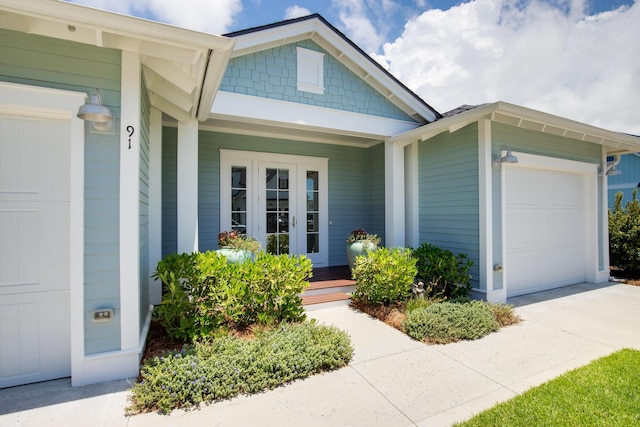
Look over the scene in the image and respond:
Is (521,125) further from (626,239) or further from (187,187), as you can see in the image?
(187,187)

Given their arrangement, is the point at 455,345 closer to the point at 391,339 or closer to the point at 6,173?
the point at 391,339

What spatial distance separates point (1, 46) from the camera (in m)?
2.43

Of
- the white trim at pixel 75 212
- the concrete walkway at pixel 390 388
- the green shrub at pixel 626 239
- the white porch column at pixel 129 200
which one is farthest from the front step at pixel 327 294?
the green shrub at pixel 626 239

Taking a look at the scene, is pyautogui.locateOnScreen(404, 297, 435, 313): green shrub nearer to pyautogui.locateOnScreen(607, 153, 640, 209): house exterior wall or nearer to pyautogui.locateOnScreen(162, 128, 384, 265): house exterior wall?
pyautogui.locateOnScreen(162, 128, 384, 265): house exterior wall

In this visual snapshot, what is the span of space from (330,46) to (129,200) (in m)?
4.59

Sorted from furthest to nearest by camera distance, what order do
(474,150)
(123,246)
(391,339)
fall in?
(474,150) → (391,339) → (123,246)

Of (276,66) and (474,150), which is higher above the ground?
(276,66)

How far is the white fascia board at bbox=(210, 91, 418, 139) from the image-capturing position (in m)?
4.73

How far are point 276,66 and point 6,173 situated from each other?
12.8ft

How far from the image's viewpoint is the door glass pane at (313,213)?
23.1 ft

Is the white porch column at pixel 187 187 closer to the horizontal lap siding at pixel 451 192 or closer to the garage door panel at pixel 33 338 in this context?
the garage door panel at pixel 33 338

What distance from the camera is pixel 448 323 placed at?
3.84 meters

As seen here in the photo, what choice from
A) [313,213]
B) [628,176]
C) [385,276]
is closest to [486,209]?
[385,276]

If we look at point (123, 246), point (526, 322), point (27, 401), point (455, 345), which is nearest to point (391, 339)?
point (455, 345)
